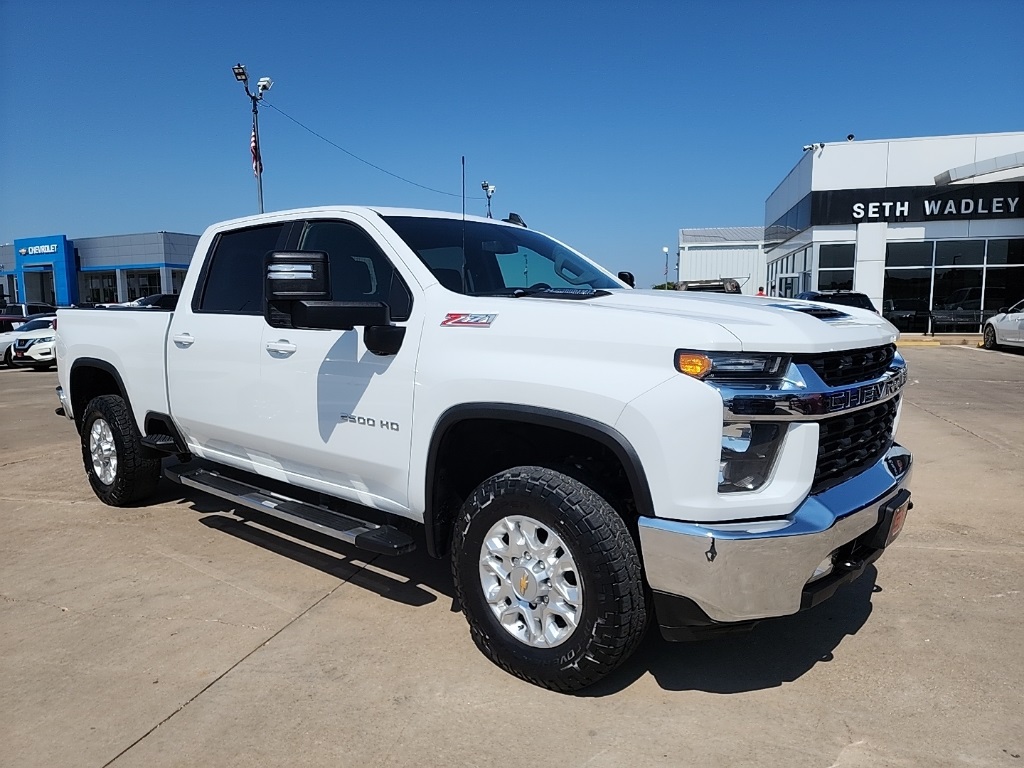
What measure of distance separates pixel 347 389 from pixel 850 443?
7.06ft

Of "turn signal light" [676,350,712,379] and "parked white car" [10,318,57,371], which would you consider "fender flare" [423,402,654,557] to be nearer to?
"turn signal light" [676,350,712,379]

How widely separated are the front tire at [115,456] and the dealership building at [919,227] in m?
22.4

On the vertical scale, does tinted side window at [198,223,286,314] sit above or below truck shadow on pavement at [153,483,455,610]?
above

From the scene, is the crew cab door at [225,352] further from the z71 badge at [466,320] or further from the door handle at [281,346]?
the z71 badge at [466,320]

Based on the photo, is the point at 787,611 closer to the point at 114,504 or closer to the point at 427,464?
the point at 427,464

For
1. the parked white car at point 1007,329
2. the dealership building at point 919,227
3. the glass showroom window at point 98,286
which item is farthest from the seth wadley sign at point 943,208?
the glass showroom window at point 98,286

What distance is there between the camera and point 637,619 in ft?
8.71

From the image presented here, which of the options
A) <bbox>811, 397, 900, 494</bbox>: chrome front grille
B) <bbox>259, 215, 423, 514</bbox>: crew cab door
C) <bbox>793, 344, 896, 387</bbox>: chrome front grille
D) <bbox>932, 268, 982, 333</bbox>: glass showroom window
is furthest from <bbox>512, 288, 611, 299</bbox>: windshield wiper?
<bbox>932, 268, 982, 333</bbox>: glass showroom window

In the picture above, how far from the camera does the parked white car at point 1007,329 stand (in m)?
17.5

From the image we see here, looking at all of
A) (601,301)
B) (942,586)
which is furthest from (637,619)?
(942,586)

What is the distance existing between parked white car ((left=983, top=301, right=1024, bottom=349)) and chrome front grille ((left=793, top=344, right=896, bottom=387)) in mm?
17572

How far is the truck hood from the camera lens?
249 centimetres

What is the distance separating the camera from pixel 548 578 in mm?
2822

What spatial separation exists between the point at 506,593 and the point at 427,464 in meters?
0.62
